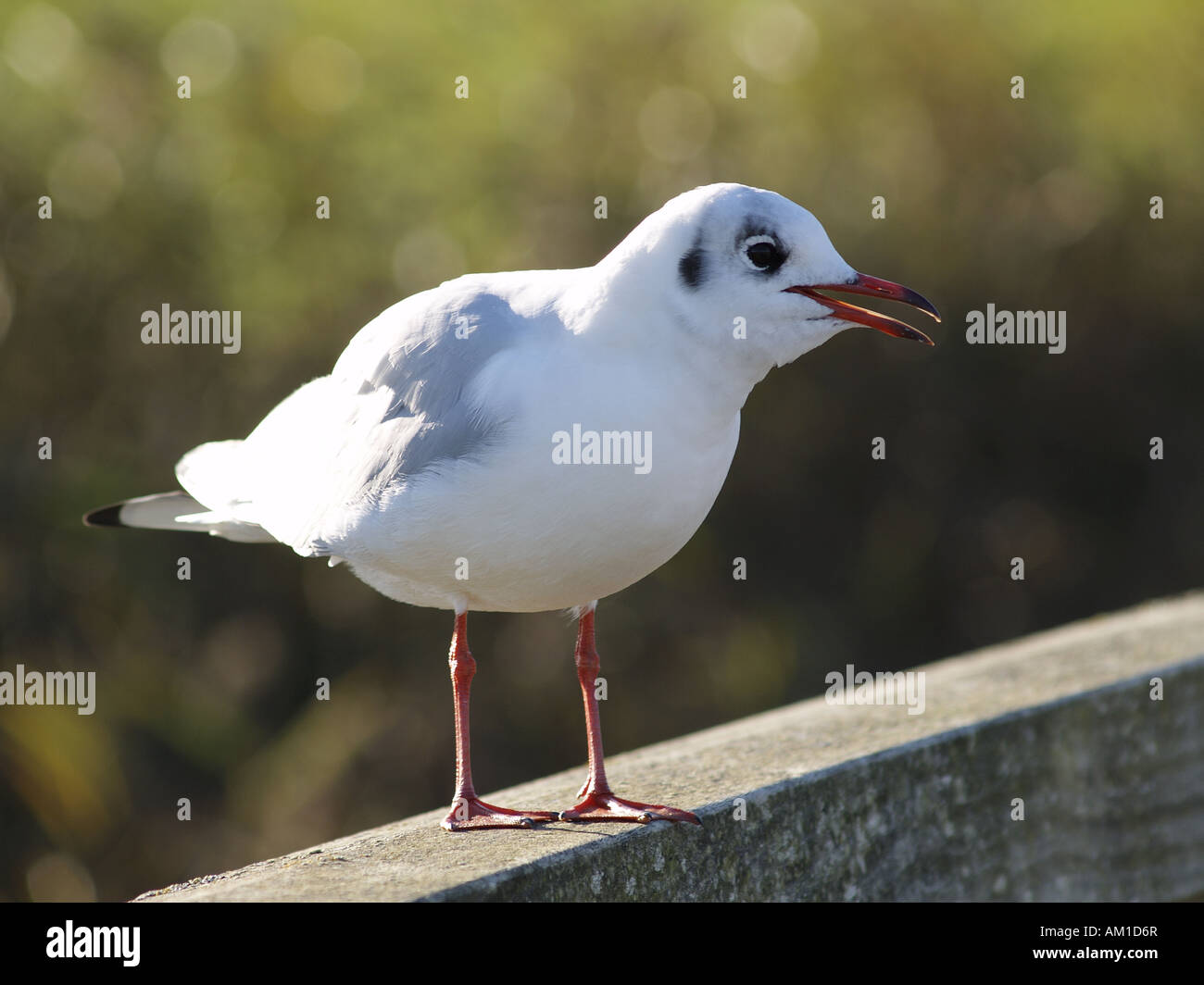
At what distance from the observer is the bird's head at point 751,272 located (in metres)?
2.00

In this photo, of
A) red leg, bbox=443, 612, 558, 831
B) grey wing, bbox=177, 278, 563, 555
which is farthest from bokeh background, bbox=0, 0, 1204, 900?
red leg, bbox=443, 612, 558, 831

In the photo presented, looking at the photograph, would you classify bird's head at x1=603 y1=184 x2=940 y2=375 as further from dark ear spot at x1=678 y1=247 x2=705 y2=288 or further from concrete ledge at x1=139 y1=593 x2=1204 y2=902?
concrete ledge at x1=139 y1=593 x2=1204 y2=902

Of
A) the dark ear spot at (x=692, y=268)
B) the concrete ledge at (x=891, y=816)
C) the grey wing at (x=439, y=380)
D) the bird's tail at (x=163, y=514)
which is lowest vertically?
the concrete ledge at (x=891, y=816)

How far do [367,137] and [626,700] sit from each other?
210 centimetres

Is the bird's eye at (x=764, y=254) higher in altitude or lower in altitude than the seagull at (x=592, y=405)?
higher

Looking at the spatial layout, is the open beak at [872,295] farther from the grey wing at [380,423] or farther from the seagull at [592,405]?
the grey wing at [380,423]

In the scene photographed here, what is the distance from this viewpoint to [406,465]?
7.02ft

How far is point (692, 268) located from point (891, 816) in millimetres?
879

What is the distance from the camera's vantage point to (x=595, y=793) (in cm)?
217

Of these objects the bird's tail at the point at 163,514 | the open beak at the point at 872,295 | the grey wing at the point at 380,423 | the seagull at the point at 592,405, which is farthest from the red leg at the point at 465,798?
the open beak at the point at 872,295

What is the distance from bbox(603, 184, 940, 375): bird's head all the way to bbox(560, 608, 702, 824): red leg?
0.61m


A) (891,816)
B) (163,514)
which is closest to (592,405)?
(891,816)

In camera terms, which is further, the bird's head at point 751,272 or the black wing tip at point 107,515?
the black wing tip at point 107,515
